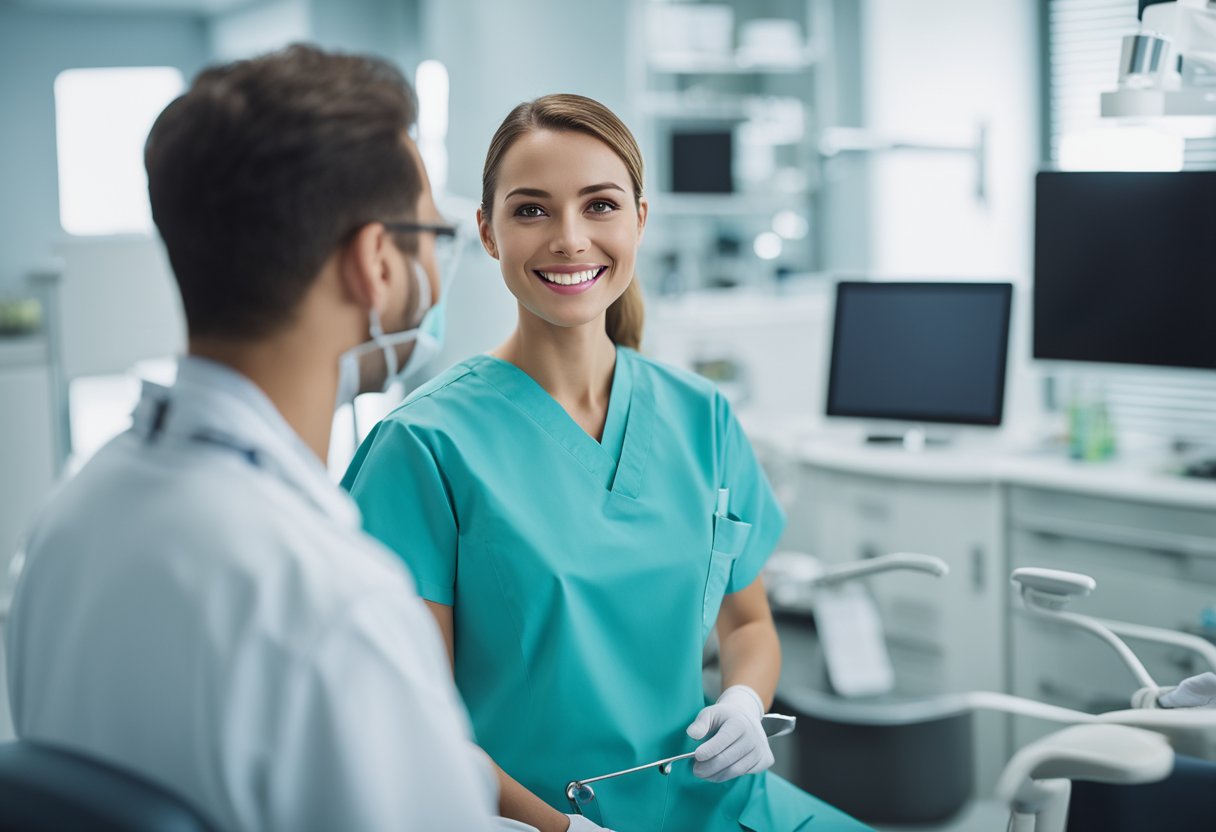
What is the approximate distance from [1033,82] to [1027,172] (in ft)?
0.99

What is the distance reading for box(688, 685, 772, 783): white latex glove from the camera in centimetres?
129

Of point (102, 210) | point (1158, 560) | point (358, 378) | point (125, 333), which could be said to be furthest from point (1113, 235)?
point (102, 210)

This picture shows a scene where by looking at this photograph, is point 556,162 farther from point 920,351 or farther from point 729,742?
point 920,351

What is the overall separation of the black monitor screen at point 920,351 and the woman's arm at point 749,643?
125 centimetres

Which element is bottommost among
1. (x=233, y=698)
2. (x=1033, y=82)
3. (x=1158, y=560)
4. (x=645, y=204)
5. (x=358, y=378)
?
(x=1158, y=560)

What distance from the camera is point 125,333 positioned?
3.20 meters

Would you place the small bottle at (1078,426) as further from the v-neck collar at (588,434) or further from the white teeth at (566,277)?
the white teeth at (566,277)

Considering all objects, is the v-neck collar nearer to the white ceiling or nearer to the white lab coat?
the white lab coat

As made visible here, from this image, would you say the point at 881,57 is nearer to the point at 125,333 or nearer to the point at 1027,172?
the point at 1027,172

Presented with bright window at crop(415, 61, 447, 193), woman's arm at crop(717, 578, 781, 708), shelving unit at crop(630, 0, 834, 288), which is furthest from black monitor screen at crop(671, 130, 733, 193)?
woman's arm at crop(717, 578, 781, 708)

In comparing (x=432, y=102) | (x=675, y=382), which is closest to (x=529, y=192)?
(x=675, y=382)

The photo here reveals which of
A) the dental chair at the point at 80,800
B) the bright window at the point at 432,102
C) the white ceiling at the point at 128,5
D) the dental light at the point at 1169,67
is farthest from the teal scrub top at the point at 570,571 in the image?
the white ceiling at the point at 128,5

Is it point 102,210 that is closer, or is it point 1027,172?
point 1027,172

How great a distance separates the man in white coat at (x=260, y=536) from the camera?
730 mm
